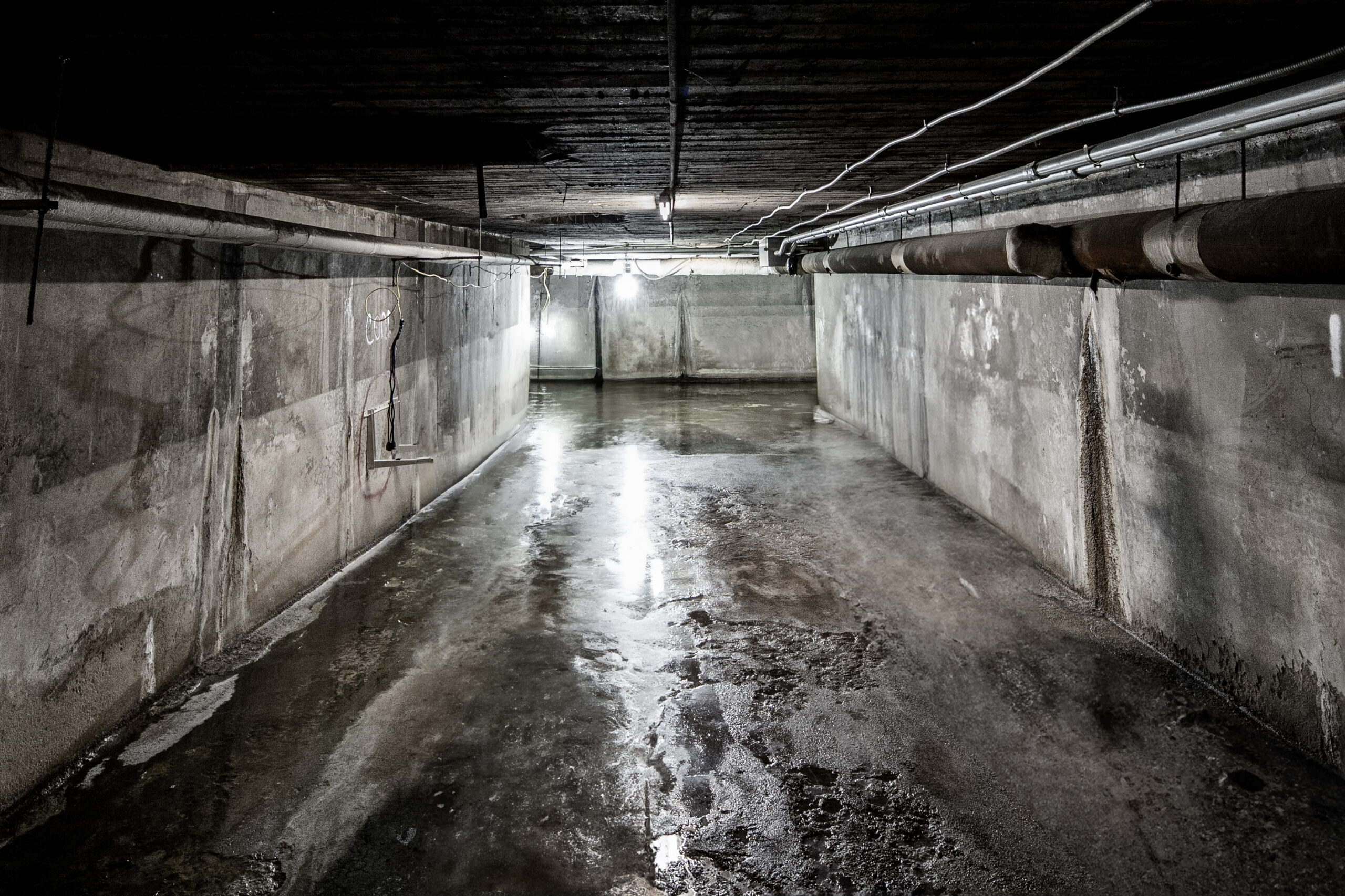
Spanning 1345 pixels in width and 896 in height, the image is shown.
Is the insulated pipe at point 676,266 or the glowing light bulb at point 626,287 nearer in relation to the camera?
the insulated pipe at point 676,266

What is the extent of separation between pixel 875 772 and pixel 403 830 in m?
1.74

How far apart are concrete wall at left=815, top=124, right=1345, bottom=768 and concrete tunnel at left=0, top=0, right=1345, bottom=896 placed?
23mm

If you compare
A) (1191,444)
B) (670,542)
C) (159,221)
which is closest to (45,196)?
(159,221)

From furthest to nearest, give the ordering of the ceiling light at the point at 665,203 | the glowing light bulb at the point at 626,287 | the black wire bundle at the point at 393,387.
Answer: the glowing light bulb at the point at 626,287, the black wire bundle at the point at 393,387, the ceiling light at the point at 665,203

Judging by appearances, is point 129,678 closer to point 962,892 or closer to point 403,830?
point 403,830

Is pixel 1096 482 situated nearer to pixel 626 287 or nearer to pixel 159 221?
pixel 159 221

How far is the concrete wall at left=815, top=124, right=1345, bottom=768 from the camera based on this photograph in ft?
9.62

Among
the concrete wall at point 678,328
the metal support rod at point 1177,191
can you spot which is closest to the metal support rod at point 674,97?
the metal support rod at point 1177,191

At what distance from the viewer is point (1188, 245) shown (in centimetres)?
272

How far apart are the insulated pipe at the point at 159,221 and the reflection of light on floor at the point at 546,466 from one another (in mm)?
3047

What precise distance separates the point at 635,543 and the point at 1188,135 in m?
4.07

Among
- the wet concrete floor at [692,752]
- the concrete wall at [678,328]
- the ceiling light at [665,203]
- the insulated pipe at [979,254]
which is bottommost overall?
the wet concrete floor at [692,752]

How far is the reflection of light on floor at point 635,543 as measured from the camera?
198 inches

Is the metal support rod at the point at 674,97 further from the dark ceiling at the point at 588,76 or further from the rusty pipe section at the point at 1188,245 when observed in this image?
the rusty pipe section at the point at 1188,245
